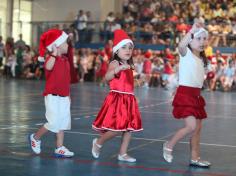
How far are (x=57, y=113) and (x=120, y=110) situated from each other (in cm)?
93

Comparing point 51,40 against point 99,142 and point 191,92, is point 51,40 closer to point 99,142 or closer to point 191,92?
point 99,142

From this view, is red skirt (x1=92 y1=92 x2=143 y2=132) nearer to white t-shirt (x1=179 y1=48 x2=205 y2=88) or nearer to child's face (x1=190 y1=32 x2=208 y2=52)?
white t-shirt (x1=179 y1=48 x2=205 y2=88)

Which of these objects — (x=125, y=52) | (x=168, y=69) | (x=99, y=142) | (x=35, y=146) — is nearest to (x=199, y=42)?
(x=125, y=52)

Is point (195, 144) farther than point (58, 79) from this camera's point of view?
No

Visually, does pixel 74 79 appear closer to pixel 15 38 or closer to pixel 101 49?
pixel 101 49

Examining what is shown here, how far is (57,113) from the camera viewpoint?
851 cm

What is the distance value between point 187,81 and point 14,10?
28459mm

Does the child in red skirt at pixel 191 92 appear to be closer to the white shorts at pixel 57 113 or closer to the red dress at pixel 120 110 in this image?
the red dress at pixel 120 110

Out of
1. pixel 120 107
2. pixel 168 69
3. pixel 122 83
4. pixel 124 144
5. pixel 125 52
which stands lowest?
pixel 124 144

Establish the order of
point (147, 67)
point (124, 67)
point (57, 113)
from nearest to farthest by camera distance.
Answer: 1. point (124, 67)
2. point (57, 113)
3. point (147, 67)

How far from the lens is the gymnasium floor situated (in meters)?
7.55

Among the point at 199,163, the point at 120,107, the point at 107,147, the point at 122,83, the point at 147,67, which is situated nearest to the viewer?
the point at 199,163

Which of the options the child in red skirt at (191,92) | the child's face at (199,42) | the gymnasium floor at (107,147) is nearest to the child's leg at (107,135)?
the gymnasium floor at (107,147)

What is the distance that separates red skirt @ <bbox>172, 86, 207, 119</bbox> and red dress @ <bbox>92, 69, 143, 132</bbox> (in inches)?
23.2
